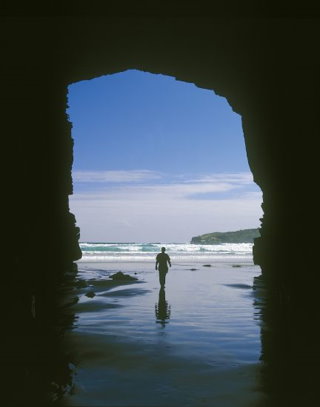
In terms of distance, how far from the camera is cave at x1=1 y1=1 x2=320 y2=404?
841cm

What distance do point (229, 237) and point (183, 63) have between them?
4761 inches

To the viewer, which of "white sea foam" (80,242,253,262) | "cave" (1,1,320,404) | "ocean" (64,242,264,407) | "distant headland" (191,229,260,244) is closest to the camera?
"ocean" (64,242,264,407)

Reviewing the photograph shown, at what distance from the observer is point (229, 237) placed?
13338 cm

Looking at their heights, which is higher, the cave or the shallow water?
the cave

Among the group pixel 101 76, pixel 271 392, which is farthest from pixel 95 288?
pixel 271 392

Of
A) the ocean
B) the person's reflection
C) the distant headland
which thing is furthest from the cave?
the distant headland

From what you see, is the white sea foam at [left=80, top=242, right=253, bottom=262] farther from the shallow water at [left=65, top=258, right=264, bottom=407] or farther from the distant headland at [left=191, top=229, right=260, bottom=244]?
the distant headland at [left=191, top=229, right=260, bottom=244]

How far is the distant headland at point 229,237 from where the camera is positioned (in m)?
132

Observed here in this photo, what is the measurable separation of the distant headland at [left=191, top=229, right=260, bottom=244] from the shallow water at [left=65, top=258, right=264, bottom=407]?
386 ft

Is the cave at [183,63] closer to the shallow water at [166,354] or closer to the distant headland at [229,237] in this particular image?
the shallow water at [166,354]

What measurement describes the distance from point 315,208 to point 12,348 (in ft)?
21.4

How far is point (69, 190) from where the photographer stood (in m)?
20.0

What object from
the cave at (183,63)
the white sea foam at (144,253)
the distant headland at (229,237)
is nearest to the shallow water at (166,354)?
the cave at (183,63)

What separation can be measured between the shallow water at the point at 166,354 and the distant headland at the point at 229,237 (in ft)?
386
